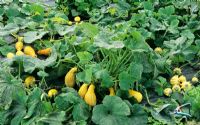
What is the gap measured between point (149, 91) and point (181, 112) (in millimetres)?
427

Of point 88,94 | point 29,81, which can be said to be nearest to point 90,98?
point 88,94

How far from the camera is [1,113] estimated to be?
11.3 feet

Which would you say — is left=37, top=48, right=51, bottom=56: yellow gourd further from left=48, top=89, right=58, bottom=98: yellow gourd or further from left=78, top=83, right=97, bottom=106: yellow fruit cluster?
left=78, top=83, right=97, bottom=106: yellow fruit cluster

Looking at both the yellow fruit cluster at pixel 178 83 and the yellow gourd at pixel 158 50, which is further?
the yellow gourd at pixel 158 50

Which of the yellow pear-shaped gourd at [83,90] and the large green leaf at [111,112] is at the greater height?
the yellow pear-shaped gourd at [83,90]

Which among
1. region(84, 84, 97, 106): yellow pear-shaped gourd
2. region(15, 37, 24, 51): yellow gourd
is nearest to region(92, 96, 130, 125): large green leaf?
region(84, 84, 97, 106): yellow pear-shaped gourd

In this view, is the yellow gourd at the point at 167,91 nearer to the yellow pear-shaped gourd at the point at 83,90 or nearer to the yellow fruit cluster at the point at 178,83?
the yellow fruit cluster at the point at 178,83

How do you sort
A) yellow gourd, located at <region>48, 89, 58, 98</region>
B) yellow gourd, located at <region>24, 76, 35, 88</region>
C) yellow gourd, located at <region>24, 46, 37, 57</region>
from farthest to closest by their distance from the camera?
yellow gourd, located at <region>24, 46, 37, 57</region> < yellow gourd, located at <region>24, 76, 35, 88</region> < yellow gourd, located at <region>48, 89, 58, 98</region>

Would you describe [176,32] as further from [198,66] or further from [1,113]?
[1,113]

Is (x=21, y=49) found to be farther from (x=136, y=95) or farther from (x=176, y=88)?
(x=176, y=88)

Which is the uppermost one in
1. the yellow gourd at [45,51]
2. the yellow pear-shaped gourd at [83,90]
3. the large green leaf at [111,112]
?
the yellow gourd at [45,51]

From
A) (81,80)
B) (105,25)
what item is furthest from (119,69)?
(105,25)

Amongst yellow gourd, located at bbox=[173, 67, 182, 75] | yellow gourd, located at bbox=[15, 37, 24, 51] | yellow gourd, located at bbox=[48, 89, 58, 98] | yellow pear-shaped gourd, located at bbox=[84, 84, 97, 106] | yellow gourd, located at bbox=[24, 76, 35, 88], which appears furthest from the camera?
yellow gourd, located at bbox=[15, 37, 24, 51]

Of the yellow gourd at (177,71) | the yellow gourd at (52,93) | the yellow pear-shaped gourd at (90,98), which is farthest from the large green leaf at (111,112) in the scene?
the yellow gourd at (177,71)
